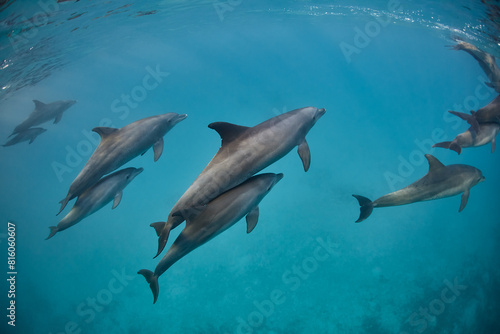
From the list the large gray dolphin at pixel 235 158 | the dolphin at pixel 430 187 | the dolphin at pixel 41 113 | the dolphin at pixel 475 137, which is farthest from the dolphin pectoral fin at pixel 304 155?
the dolphin at pixel 41 113

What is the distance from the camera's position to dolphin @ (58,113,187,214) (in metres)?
4.62

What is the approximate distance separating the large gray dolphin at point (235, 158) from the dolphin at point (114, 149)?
163 cm

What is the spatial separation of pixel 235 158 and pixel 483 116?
6.94 m

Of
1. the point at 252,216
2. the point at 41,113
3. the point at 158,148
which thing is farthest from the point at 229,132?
the point at 41,113

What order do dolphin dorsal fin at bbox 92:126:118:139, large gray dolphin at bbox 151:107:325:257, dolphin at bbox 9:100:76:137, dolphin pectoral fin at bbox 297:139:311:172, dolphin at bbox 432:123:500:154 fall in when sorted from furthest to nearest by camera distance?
dolphin at bbox 9:100:76:137 < dolphin at bbox 432:123:500:154 < dolphin dorsal fin at bbox 92:126:118:139 < dolphin pectoral fin at bbox 297:139:311:172 < large gray dolphin at bbox 151:107:325:257

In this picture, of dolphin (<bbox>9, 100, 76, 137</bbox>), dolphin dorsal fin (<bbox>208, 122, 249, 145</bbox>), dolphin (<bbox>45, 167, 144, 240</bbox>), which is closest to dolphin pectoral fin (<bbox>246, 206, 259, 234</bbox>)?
dolphin dorsal fin (<bbox>208, 122, 249, 145</bbox>)

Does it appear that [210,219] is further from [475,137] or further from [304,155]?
[475,137]

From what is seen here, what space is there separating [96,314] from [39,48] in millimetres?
13927

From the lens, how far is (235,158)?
3.60 meters

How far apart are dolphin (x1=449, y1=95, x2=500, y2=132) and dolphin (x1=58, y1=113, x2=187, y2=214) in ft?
23.0

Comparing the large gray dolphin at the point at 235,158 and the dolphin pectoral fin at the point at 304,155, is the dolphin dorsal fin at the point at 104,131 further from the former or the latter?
the dolphin pectoral fin at the point at 304,155

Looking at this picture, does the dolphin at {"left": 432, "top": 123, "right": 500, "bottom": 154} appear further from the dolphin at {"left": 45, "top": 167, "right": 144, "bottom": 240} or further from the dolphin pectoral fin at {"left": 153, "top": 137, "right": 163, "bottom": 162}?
the dolphin at {"left": 45, "top": 167, "right": 144, "bottom": 240}

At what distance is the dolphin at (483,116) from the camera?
6395 mm

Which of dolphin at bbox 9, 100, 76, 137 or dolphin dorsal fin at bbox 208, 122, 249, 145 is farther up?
dolphin dorsal fin at bbox 208, 122, 249, 145
